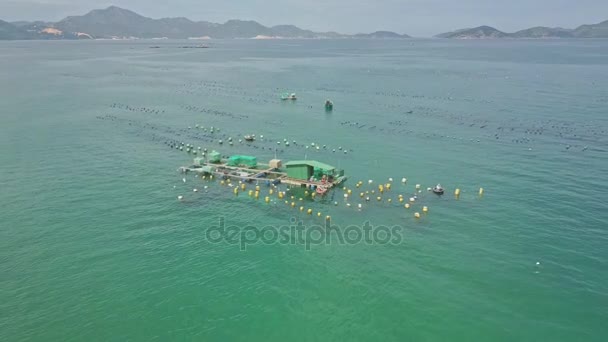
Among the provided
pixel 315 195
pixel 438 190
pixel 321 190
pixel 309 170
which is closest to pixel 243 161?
pixel 309 170

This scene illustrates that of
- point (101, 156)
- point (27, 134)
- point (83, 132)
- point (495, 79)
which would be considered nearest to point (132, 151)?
point (101, 156)

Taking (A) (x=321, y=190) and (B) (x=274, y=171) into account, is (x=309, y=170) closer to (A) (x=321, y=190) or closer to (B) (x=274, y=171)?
(A) (x=321, y=190)

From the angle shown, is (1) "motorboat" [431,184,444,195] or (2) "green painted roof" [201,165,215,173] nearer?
(1) "motorboat" [431,184,444,195]

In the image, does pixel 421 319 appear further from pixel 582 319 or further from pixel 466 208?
pixel 466 208

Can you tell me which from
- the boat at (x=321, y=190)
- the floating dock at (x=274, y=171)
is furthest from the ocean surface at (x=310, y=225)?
the floating dock at (x=274, y=171)

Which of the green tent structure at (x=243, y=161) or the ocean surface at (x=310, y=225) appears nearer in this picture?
the ocean surface at (x=310, y=225)

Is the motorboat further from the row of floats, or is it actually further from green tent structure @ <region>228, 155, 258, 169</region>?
green tent structure @ <region>228, 155, 258, 169</region>

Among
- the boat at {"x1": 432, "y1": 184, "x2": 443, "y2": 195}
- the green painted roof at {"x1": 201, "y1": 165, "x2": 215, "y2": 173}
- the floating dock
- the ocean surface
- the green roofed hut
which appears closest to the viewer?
the ocean surface

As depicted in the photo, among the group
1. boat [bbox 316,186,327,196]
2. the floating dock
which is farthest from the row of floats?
the floating dock

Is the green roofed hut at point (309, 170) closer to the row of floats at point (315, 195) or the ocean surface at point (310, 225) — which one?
the row of floats at point (315, 195)
